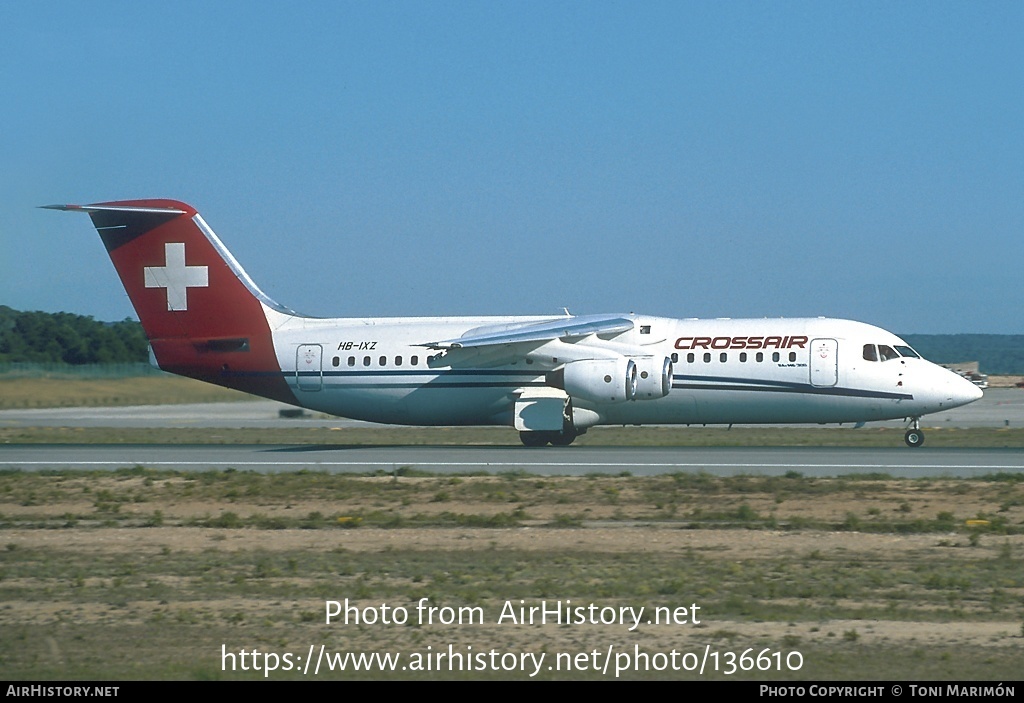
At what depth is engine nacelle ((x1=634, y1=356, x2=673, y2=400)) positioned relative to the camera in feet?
98.6

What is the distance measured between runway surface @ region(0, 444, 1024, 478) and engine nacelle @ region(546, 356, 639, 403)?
1374 millimetres

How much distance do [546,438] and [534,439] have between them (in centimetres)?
37

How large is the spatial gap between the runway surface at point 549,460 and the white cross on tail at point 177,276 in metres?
4.74

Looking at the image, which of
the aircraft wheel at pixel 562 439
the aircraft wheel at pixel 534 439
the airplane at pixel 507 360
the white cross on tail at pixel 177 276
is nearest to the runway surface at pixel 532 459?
the aircraft wheel at pixel 534 439

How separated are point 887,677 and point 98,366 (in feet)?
188

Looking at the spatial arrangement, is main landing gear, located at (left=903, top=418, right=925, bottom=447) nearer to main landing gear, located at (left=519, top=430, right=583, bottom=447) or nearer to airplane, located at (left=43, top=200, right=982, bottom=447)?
airplane, located at (left=43, top=200, right=982, bottom=447)

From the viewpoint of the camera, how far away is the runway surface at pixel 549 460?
24094 millimetres

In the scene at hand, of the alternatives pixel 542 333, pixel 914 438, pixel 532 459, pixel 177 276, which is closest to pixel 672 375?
pixel 542 333

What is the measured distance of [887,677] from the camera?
8750mm

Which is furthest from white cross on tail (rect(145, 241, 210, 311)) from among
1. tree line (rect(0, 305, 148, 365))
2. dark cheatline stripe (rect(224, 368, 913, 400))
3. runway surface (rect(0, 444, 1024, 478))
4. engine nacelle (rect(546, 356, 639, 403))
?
tree line (rect(0, 305, 148, 365))

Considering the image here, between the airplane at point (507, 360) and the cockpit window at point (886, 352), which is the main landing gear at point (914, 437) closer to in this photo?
the airplane at point (507, 360)

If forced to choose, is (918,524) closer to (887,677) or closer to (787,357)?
(887,677)

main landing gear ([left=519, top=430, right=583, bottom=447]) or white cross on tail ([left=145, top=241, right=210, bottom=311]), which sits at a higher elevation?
white cross on tail ([left=145, top=241, right=210, bottom=311])

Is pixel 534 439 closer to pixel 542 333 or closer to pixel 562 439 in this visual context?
pixel 562 439
